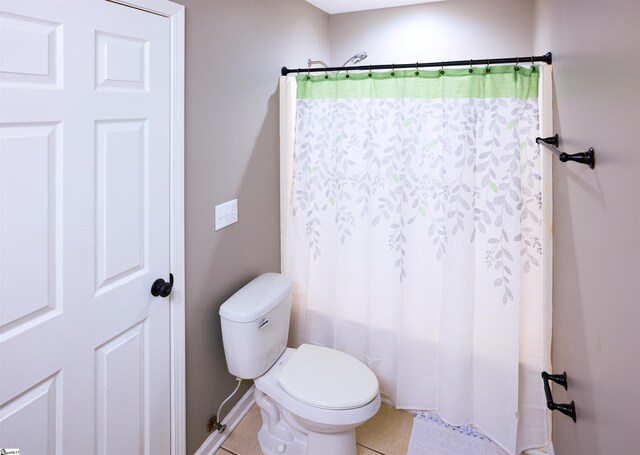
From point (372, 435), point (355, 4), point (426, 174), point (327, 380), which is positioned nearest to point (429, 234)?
point (426, 174)

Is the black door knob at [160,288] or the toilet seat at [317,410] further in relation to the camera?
the toilet seat at [317,410]

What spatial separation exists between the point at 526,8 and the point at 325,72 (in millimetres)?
1307

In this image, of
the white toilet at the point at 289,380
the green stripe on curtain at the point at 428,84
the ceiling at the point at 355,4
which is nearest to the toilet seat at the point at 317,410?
the white toilet at the point at 289,380

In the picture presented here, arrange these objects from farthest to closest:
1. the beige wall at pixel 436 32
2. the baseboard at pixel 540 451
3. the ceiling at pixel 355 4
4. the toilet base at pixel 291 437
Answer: the ceiling at pixel 355 4, the beige wall at pixel 436 32, the baseboard at pixel 540 451, the toilet base at pixel 291 437

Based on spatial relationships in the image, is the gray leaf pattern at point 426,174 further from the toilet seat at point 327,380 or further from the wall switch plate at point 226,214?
the toilet seat at point 327,380

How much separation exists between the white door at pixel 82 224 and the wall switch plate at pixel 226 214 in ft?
1.05

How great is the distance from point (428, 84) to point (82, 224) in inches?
62.0

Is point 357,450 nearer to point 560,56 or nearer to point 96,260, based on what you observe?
point 96,260

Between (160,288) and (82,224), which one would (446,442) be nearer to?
(160,288)

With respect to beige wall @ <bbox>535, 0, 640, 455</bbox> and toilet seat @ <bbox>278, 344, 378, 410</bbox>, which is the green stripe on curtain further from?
toilet seat @ <bbox>278, 344, 378, 410</bbox>

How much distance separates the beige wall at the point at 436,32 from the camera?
2.42m

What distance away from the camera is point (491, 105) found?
5.87 ft

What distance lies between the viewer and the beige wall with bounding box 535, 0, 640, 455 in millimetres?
690

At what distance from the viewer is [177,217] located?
1533mm
